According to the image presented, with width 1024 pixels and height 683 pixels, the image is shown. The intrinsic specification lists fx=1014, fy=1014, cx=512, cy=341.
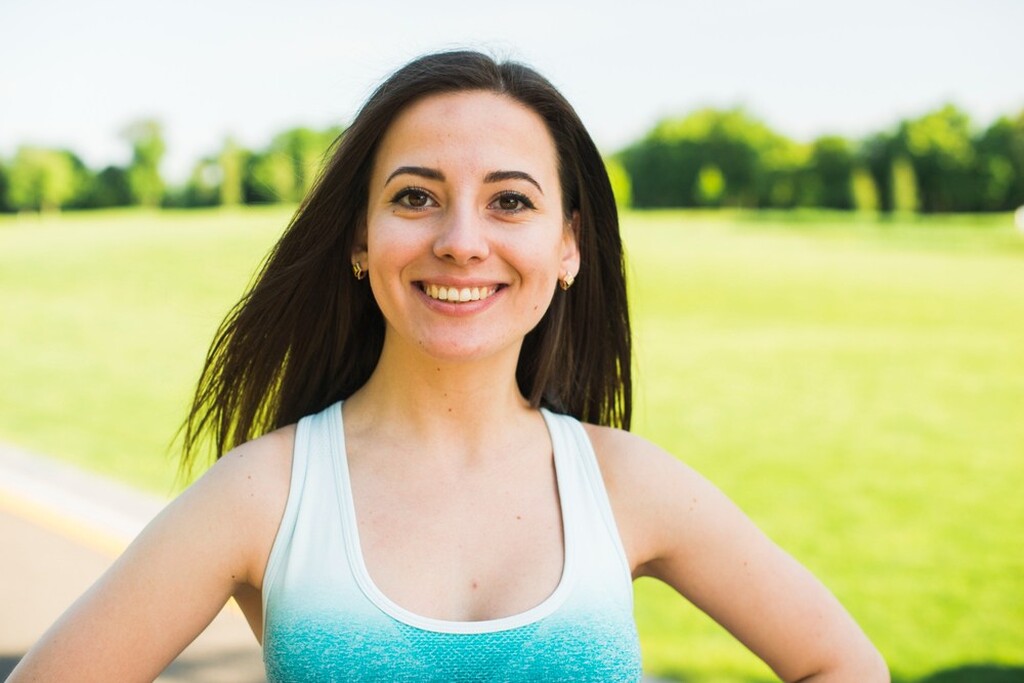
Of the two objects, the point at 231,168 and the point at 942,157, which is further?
the point at 231,168

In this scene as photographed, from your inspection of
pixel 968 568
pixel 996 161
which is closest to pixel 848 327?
pixel 968 568

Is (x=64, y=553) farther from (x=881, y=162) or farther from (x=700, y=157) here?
(x=700, y=157)

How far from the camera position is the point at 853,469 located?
7.84 m

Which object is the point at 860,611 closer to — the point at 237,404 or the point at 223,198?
the point at 237,404

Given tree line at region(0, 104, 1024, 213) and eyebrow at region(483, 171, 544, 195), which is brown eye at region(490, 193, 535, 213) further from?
tree line at region(0, 104, 1024, 213)

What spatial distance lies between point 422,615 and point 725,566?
1.88ft

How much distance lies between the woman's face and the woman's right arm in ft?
1.22

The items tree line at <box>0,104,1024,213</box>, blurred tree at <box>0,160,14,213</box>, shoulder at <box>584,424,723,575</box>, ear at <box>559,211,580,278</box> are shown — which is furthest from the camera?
blurred tree at <box>0,160,14,213</box>

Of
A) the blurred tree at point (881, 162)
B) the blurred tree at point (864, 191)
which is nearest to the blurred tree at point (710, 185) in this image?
the blurred tree at point (864, 191)

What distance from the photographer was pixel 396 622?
1.51m

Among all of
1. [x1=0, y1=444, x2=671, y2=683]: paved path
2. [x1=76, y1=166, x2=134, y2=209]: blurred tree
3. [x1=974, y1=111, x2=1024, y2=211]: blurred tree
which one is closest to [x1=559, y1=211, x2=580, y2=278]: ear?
[x1=0, y1=444, x2=671, y2=683]: paved path

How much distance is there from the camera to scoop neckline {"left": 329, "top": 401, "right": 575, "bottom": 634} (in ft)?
4.96

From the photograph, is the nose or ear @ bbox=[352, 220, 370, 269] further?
ear @ bbox=[352, 220, 370, 269]

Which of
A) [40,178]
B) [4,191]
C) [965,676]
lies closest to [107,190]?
[40,178]
